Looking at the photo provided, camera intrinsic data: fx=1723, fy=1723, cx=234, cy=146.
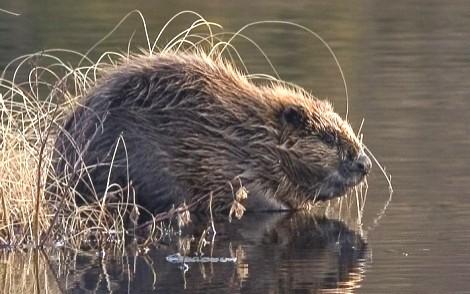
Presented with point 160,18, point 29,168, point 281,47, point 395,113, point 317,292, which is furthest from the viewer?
point 160,18

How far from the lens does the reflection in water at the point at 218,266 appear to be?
7.27 m

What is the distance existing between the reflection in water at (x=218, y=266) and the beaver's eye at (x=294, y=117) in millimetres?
882

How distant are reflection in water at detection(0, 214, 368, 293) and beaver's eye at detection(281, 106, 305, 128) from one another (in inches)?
34.7

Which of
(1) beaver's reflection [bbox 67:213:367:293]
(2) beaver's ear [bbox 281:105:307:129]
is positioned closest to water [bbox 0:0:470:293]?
(1) beaver's reflection [bbox 67:213:367:293]

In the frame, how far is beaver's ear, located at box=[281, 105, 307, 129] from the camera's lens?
949cm

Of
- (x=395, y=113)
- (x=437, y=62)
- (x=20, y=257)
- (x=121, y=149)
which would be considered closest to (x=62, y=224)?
(x=20, y=257)

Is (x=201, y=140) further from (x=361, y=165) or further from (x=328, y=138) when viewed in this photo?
(x=361, y=165)

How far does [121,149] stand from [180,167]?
34 centimetres

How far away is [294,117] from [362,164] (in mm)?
456

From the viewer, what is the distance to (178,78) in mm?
9336

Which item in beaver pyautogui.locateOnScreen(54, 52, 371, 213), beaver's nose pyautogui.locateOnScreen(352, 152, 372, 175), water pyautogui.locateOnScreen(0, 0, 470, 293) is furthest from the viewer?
beaver's nose pyautogui.locateOnScreen(352, 152, 372, 175)

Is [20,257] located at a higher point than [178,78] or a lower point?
lower

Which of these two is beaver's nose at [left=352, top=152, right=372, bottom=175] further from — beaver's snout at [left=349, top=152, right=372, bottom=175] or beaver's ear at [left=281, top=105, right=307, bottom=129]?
beaver's ear at [left=281, top=105, right=307, bottom=129]

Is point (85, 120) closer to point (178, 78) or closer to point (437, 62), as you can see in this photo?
point (178, 78)
